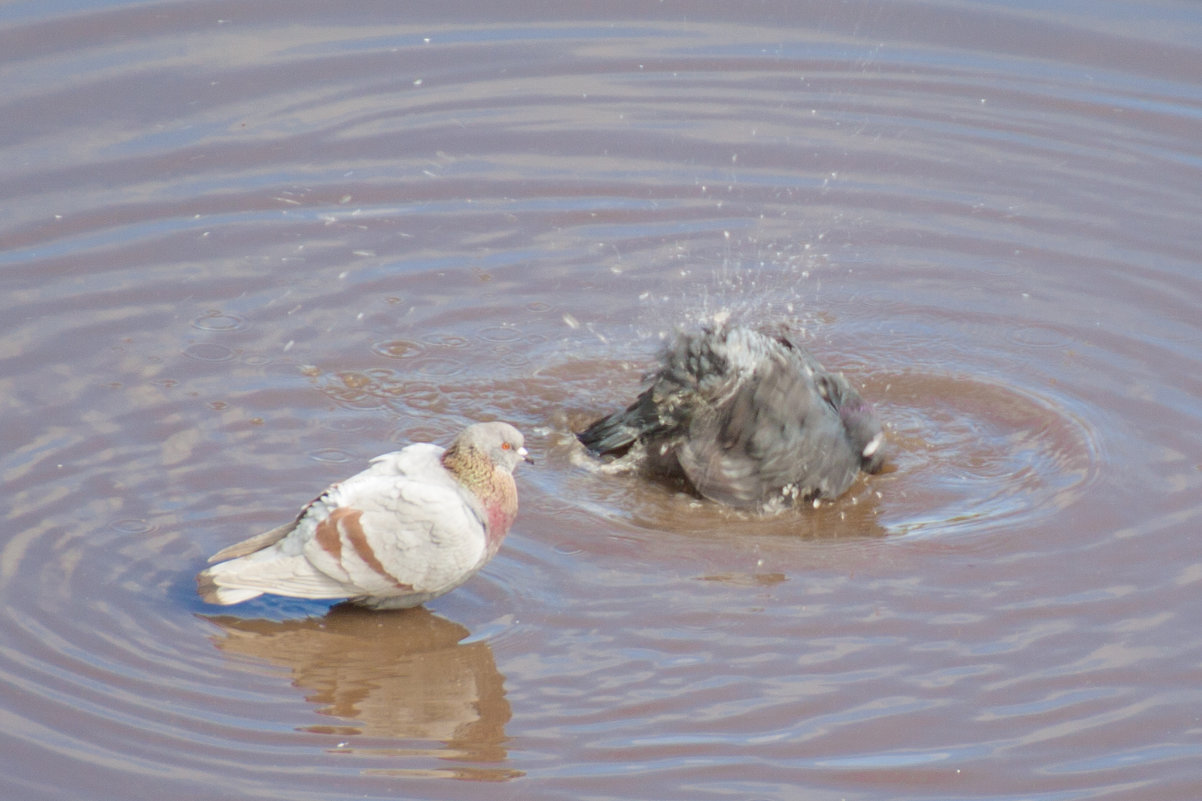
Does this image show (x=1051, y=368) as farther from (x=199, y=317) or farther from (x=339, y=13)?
(x=339, y=13)

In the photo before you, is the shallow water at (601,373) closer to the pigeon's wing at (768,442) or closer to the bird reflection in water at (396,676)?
the bird reflection in water at (396,676)

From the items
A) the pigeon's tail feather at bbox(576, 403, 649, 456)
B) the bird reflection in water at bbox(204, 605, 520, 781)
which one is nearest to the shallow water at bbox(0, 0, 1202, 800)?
the bird reflection in water at bbox(204, 605, 520, 781)

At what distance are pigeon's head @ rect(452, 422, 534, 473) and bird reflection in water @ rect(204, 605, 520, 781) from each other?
0.56 meters

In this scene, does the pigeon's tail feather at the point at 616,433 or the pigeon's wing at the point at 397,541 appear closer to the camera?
the pigeon's wing at the point at 397,541

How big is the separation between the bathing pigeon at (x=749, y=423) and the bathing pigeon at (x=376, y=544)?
1.09m

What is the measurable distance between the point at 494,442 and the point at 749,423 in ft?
3.68

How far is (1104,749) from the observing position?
4.39m

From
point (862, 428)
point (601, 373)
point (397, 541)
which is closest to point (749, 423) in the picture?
point (862, 428)

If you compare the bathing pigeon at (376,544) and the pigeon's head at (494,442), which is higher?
the pigeon's head at (494,442)

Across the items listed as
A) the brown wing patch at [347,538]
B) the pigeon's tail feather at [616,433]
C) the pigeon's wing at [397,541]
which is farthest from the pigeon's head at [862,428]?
the brown wing patch at [347,538]

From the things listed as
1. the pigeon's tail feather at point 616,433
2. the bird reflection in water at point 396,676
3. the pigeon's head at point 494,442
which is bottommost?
the bird reflection in water at point 396,676

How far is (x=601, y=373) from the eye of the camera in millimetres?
6371

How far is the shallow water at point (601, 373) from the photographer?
4352 millimetres

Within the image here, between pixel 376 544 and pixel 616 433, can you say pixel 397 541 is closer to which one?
pixel 376 544
